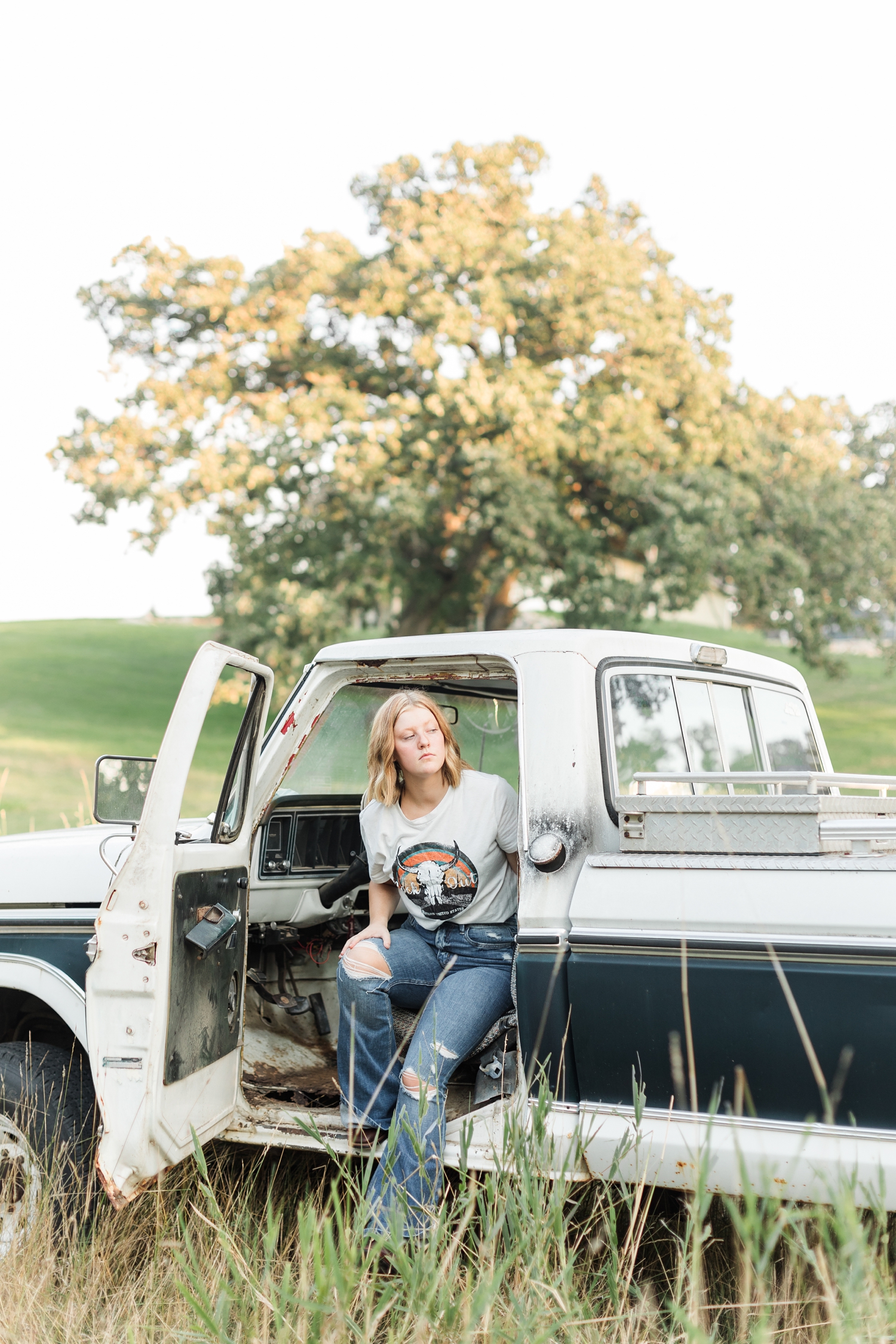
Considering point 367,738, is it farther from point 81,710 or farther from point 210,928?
point 81,710

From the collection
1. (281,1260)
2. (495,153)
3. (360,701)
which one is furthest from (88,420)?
(281,1260)

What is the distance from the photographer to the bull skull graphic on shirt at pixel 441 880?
131 inches

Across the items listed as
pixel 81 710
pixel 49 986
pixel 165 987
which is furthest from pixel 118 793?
pixel 81 710

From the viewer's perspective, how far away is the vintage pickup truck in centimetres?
258

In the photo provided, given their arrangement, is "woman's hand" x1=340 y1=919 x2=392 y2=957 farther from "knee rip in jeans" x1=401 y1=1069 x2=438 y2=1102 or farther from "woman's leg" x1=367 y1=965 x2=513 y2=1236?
"knee rip in jeans" x1=401 y1=1069 x2=438 y2=1102

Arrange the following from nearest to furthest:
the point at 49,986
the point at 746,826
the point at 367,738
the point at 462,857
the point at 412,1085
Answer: the point at 746,826, the point at 412,1085, the point at 462,857, the point at 49,986, the point at 367,738

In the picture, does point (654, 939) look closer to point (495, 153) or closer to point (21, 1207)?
point (21, 1207)

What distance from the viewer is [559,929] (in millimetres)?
2828

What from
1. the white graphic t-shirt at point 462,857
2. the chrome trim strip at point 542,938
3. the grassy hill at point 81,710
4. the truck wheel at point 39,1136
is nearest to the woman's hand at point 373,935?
the white graphic t-shirt at point 462,857

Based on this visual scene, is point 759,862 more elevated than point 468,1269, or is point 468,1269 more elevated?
point 759,862

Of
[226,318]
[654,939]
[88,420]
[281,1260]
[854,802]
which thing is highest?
[226,318]

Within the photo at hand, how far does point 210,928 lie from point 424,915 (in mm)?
622

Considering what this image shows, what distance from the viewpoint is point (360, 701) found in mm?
4008

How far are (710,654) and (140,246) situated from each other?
1799 centimetres
